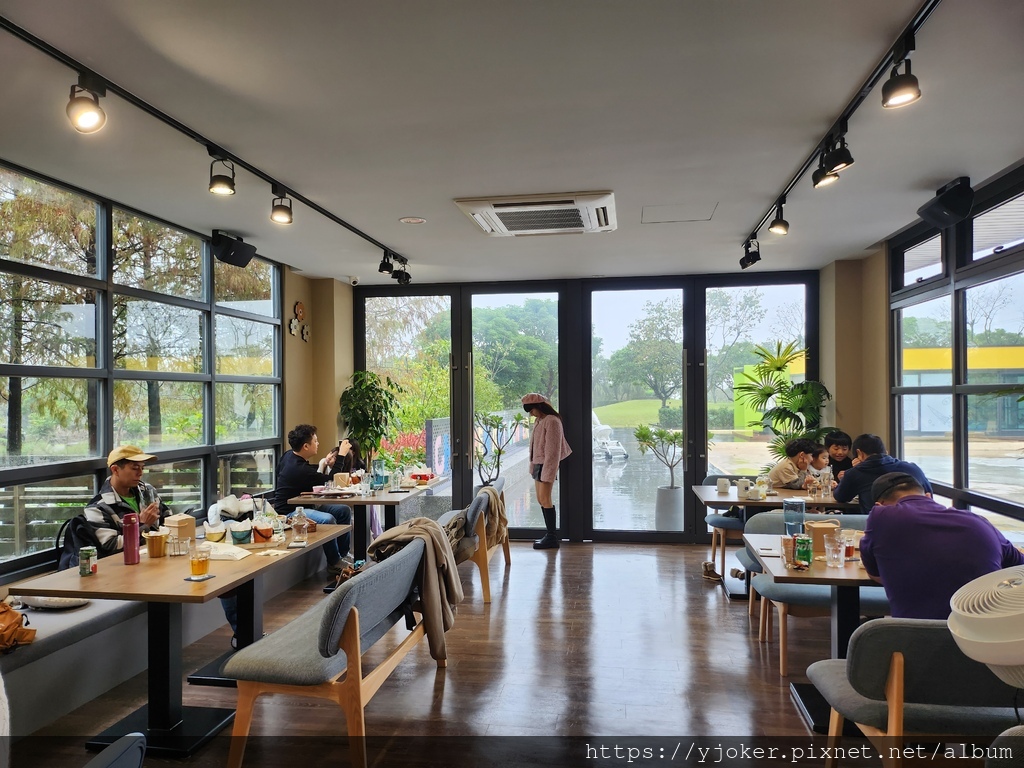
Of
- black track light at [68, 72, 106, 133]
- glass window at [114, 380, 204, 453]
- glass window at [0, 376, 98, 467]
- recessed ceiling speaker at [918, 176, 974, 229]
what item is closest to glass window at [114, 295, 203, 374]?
glass window at [114, 380, 204, 453]

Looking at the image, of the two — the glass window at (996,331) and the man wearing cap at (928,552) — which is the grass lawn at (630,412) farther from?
the man wearing cap at (928,552)

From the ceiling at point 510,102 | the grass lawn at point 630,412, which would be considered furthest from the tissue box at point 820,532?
the grass lawn at point 630,412

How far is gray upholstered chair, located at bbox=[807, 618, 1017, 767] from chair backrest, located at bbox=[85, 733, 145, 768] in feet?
6.39

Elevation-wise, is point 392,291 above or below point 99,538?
above

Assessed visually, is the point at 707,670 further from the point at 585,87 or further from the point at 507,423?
the point at 507,423

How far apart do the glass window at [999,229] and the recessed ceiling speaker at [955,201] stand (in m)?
0.26

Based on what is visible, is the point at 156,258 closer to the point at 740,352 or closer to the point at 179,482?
the point at 179,482

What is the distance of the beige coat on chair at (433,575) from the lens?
10.4ft

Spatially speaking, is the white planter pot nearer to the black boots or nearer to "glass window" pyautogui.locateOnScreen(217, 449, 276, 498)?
the black boots

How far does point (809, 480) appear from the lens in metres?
5.07

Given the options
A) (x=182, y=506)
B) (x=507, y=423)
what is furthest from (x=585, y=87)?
(x=507, y=423)

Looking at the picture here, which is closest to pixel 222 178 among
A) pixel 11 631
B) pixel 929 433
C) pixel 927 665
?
pixel 11 631

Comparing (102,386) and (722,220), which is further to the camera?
(722,220)

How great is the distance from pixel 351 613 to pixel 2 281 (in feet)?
9.10
